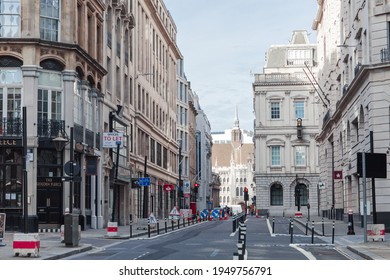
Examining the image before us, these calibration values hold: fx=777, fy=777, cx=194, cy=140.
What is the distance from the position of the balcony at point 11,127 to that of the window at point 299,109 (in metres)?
87.9

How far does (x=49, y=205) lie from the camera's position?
46.1m

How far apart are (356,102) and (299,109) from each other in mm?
74214

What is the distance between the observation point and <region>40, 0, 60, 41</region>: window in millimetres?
46031

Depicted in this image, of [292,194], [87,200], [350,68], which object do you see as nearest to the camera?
[87,200]

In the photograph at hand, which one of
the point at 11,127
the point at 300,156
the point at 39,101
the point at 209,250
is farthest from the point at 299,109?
the point at 209,250

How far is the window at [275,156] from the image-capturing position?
421 ft

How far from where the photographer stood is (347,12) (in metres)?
63.1

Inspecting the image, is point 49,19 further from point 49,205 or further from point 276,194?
point 276,194

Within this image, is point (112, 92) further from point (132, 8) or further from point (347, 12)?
point (347, 12)

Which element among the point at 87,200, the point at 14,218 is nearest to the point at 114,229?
the point at 14,218

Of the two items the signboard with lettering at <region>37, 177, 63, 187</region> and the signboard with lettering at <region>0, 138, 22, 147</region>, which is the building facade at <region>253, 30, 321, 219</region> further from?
the signboard with lettering at <region>0, 138, 22, 147</region>

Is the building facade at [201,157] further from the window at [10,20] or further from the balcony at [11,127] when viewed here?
the window at [10,20]
